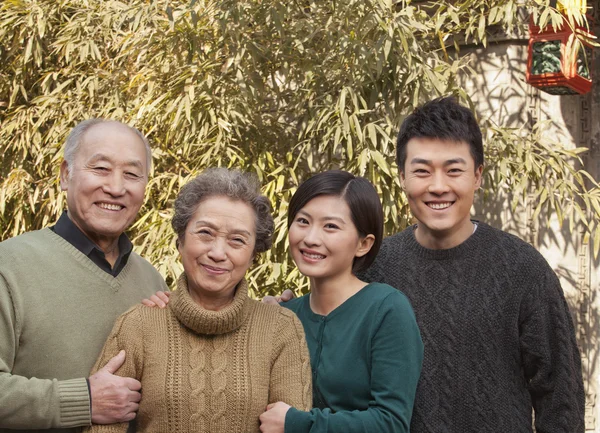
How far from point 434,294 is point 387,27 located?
1.90 m

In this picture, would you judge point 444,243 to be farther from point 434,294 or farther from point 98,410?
point 98,410

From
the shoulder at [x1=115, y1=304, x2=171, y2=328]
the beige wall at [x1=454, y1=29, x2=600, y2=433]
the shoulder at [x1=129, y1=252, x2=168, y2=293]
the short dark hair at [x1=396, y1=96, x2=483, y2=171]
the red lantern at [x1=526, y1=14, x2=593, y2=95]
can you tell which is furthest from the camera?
the beige wall at [x1=454, y1=29, x2=600, y2=433]

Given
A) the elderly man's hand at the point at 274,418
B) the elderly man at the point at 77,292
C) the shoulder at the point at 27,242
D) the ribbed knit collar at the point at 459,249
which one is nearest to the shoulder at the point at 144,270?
the elderly man at the point at 77,292

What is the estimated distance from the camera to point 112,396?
181cm

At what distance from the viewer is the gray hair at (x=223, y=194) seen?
1.94 m

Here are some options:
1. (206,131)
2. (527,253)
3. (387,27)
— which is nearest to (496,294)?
(527,253)

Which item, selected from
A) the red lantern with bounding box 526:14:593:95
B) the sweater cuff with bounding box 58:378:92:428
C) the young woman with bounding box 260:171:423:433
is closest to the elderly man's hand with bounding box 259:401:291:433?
the young woman with bounding box 260:171:423:433

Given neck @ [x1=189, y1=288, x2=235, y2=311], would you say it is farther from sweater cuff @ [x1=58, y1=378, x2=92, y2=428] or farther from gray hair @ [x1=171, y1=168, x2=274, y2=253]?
sweater cuff @ [x1=58, y1=378, x2=92, y2=428]

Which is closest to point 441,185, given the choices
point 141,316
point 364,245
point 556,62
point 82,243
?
point 364,245

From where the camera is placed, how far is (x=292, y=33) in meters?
4.11

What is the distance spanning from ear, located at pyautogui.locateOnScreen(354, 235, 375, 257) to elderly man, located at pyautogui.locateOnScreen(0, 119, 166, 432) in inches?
23.4

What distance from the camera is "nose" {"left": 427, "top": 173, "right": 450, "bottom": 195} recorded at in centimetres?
207

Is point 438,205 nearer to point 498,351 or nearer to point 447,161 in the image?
point 447,161

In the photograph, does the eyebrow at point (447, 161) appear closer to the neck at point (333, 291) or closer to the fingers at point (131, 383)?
the neck at point (333, 291)
